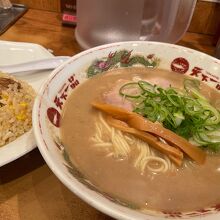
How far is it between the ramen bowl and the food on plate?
17 cm

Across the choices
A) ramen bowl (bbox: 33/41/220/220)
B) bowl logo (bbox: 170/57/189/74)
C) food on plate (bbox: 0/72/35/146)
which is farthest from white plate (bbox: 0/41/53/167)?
bowl logo (bbox: 170/57/189/74)

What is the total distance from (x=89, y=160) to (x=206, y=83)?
0.57 m

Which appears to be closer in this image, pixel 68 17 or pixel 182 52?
pixel 182 52

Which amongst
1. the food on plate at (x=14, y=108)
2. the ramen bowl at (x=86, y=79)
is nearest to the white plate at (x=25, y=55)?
the food on plate at (x=14, y=108)

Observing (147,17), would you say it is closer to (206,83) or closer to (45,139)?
(206,83)

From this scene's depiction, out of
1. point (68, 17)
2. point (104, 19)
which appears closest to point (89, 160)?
point (104, 19)

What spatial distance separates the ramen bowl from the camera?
0.62 meters

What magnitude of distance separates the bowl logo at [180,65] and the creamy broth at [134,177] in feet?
1.30

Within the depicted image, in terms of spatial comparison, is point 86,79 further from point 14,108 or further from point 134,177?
point 134,177

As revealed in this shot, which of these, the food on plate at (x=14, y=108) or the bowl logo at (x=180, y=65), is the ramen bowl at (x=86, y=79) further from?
the food on plate at (x=14, y=108)

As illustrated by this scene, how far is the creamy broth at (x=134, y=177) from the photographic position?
71 centimetres

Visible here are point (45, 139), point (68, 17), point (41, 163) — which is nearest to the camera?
point (45, 139)

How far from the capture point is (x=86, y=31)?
141cm

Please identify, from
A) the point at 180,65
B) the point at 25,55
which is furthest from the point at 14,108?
the point at 180,65
